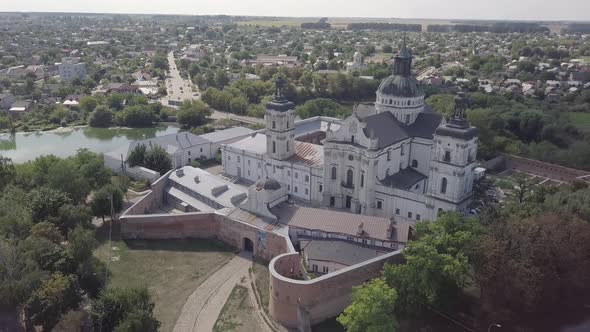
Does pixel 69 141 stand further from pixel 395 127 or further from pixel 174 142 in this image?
pixel 395 127

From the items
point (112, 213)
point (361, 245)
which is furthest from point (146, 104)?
point (361, 245)

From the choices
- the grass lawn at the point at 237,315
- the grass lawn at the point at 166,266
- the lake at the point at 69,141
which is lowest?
the grass lawn at the point at 237,315

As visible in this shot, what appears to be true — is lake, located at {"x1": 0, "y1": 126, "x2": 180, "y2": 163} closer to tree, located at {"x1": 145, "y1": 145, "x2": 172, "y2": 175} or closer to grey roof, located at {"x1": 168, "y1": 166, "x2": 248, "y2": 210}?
tree, located at {"x1": 145, "y1": 145, "x2": 172, "y2": 175}

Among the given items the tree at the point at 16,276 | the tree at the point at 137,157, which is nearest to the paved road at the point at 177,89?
the tree at the point at 137,157

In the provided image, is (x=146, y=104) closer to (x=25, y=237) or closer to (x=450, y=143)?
(x=25, y=237)

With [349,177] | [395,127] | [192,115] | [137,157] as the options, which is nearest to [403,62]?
[395,127]

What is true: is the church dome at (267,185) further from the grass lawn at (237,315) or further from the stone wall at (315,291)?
the grass lawn at (237,315)

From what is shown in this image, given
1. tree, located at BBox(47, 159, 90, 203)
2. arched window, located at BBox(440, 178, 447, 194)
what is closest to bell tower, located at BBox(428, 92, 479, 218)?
arched window, located at BBox(440, 178, 447, 194)
